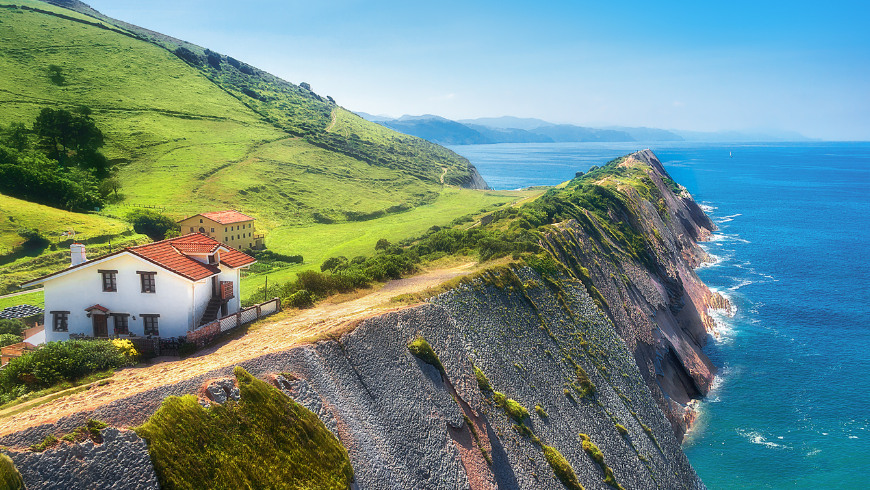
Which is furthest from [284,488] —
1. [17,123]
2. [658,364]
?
[17,123]

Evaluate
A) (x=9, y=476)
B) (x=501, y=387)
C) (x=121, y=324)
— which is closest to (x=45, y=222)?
(x=121, y=324)

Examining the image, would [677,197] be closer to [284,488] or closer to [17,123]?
[284,488]

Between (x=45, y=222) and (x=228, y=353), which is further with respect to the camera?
(x=45, y=222)

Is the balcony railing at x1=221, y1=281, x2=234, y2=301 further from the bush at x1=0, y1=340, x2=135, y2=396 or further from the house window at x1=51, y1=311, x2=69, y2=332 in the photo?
the house window at x1=51, y1=311, x2=69, y2=332

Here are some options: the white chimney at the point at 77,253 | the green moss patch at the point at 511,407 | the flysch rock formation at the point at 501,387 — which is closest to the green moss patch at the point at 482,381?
the flysch rock formation at the point at 501,387

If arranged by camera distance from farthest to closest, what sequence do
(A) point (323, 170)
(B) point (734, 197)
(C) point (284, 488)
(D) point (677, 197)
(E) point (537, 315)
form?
(B) point (734, 197) → (A) point (323, 170) → (D) point (677, 197) → (E) point (537, 315) → (C) point (284, 488)

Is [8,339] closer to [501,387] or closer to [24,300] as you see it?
[24,300]

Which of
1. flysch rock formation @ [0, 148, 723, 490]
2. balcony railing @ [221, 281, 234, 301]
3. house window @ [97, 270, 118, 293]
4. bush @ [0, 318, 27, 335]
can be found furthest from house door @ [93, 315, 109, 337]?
bush @ [0, 318, 27, 335]
